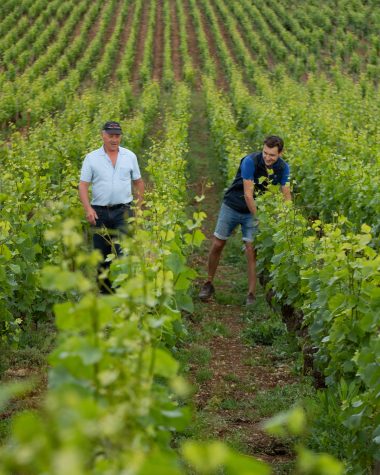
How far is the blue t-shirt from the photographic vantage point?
768 cm

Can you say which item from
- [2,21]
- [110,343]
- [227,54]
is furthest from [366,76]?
[110,343]

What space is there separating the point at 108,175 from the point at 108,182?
6 centimetres

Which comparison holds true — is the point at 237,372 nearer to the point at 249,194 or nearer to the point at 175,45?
the point at 249,194

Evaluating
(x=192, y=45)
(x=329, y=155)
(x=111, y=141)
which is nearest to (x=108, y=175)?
(x=111, y=141)

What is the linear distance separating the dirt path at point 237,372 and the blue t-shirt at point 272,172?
1.69 feet

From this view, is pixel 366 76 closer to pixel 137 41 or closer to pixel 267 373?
pixel 137 41

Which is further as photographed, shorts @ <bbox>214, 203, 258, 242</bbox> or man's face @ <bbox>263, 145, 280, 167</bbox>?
shorts @ <bbox>214, 203, 258, 242</bbox>

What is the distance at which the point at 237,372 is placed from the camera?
6.61m

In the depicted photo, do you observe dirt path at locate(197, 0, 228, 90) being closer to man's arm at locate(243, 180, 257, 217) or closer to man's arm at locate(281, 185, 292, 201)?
man's arm at locate(281, 185, 292, 201)

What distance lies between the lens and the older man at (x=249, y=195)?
7633mm

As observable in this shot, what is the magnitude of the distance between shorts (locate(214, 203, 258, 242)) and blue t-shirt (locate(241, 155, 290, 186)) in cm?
49

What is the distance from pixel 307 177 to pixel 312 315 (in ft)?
16.9

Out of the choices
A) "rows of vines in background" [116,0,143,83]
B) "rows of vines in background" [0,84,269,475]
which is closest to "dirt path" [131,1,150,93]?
"rows of vines in background" [116,0,143,83]

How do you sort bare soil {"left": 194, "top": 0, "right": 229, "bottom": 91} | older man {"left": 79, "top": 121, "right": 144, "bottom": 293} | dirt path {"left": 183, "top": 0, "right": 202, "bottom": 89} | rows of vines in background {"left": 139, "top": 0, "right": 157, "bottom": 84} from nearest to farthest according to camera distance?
older man {"left": 79, "top": 121, "right": 144, "bottom": 293}
rows of vines in background {"left": 139, "top": 0, "right": 157, "bottom": 84}
bare soil {"left": 194, "top": 0, "right": 229, "bottom": 91}
dirt path {"left": 183, "top": 0, "right": 202, "bottom": 89}
